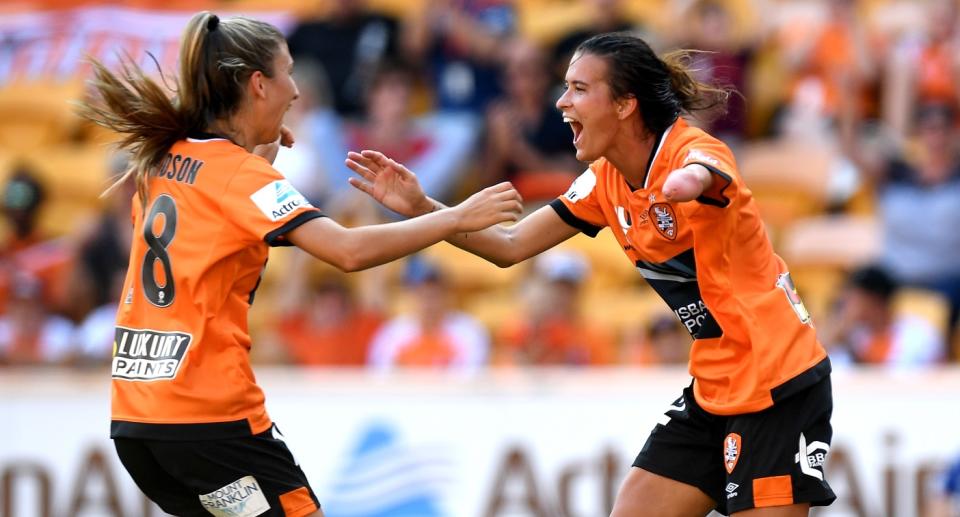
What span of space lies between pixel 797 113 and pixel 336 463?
4.25 metres

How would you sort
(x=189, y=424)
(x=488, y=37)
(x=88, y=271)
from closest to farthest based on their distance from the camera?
(x=189, y=424)
(x=88, y=271)
(x=488, y=37)

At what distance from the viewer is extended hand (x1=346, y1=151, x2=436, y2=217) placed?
4.77 meters

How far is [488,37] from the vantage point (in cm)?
1090

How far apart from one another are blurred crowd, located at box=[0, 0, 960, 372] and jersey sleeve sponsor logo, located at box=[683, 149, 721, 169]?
412cm

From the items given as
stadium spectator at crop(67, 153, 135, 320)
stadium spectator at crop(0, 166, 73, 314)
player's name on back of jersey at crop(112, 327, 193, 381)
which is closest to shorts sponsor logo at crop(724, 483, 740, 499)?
player's name on back of jersey at crop(112, 327, 193, 381)

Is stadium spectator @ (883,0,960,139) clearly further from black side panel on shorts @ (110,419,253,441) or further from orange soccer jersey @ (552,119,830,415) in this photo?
black side panel on shorts @ (110,419,253,441)

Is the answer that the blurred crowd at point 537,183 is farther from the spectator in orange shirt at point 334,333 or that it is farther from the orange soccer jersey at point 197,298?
the orange soccer jersey at point 197,298

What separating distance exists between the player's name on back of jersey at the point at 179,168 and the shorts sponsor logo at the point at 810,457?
2.04 m

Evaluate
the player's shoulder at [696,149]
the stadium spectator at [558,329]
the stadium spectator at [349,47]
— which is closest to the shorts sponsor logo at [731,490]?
the player's shoulder at [696,149]

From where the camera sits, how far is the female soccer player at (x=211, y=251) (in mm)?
4273

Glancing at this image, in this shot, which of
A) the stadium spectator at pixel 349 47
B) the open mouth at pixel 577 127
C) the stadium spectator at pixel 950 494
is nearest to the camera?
the open mouth at pixel 577 127

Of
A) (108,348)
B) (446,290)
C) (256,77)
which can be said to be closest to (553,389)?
(446,290)

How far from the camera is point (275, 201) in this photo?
427cm

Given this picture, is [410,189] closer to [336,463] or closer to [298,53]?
[336,463]
